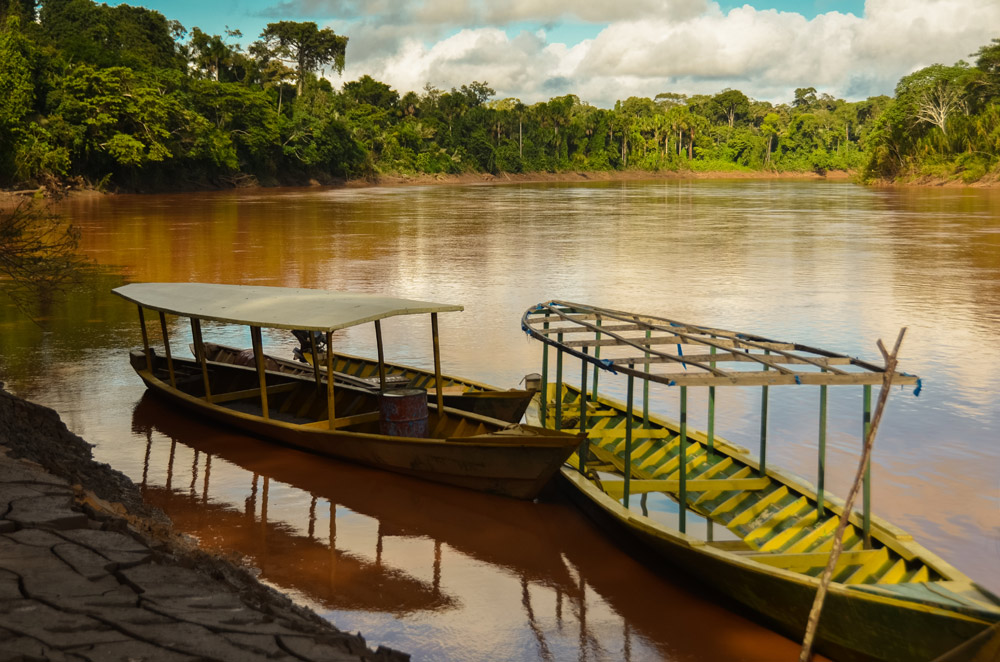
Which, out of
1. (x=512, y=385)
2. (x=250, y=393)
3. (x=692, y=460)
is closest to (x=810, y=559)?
(x=692, y=460)

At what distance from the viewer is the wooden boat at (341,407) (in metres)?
8.27

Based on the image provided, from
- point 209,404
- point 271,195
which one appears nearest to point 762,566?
point 209,404

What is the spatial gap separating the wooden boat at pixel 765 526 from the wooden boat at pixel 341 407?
0.57 meters

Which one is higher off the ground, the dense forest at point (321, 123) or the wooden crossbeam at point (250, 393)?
the dense forest at point (321, 123)

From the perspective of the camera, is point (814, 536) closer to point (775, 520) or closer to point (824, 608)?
point (775, 520)

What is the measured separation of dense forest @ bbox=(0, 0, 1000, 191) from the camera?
2012 inches

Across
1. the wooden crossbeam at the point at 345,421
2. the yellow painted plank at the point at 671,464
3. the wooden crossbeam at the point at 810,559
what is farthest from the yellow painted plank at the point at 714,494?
the wooden crossbeam at the point at 345,421

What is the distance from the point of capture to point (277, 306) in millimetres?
9867

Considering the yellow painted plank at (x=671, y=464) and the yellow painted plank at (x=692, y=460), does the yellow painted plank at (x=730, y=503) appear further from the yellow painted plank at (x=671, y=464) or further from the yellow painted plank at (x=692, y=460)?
the yellow painted plank at (x=671, y=464)

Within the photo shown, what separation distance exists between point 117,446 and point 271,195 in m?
54.7

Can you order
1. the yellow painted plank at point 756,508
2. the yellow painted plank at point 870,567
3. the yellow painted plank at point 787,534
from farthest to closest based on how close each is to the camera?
the yellow painted plank at point 756,508
the yellow painted plank at point 787,534
the yellow painted plank at point 870,567

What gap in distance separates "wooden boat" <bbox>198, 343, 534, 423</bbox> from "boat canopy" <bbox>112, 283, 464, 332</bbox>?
0.96 meters

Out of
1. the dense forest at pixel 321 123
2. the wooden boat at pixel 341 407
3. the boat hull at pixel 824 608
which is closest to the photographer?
the boat hull at pixel 824 608

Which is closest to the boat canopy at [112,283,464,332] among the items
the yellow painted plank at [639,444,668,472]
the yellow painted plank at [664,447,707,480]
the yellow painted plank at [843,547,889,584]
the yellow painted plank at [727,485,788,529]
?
the yellow painted plank at [639,444,668,472]
